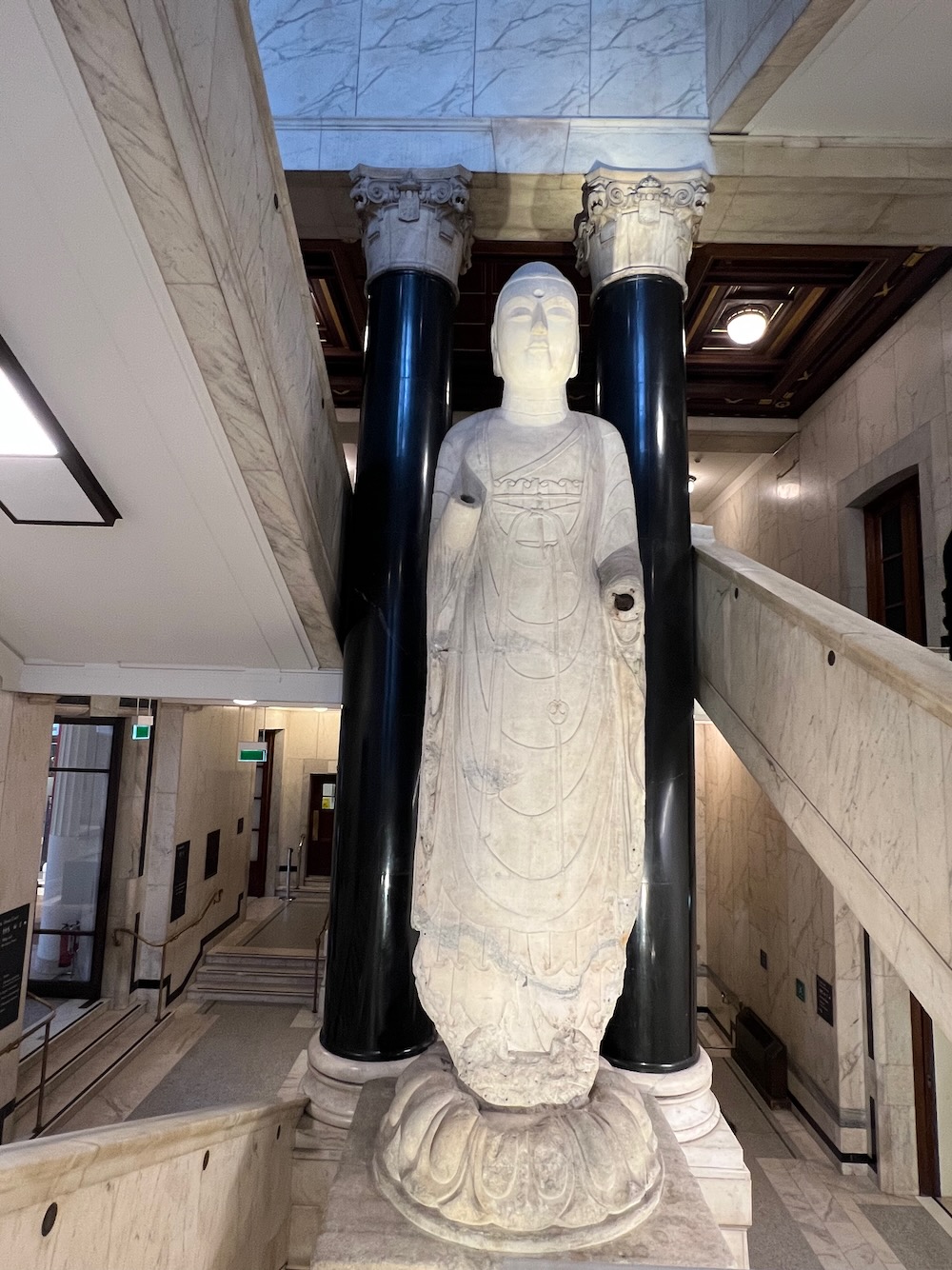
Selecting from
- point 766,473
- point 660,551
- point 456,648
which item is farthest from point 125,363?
point 766,473

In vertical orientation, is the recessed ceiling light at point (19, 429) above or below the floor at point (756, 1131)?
above

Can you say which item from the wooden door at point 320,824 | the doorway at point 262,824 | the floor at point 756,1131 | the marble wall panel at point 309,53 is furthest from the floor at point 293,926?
the marble wall panel at point 309,53

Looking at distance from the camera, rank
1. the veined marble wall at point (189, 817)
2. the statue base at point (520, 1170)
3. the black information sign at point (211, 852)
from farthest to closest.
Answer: the black information sign at point (211, 852)
the veined marble wall at point (189, 817)
the statue base at point (520, 1170)

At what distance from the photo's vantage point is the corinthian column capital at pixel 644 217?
4.44 m

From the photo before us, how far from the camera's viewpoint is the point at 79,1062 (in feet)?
22.6

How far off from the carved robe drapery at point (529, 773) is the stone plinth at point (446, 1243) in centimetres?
41

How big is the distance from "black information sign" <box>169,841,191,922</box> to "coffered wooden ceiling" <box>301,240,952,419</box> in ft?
18.5

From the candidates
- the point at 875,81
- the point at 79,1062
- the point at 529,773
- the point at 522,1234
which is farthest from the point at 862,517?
the point at 79,1062

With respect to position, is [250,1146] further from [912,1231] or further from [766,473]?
[766,473]

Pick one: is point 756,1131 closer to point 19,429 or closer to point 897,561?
point 897,561

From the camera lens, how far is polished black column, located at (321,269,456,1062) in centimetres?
387

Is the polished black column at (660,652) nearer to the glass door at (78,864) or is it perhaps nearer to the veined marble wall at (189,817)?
the veined marble wall at (189,817)

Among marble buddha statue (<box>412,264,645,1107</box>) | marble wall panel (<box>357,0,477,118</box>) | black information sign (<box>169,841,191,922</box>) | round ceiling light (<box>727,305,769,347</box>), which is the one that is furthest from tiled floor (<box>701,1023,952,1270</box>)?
marble wall panel (<box>357,0,477,118</box>)

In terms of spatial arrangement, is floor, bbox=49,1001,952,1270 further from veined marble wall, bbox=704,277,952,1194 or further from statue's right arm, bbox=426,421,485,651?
statue's right arm, bbox=426,421,485,651
